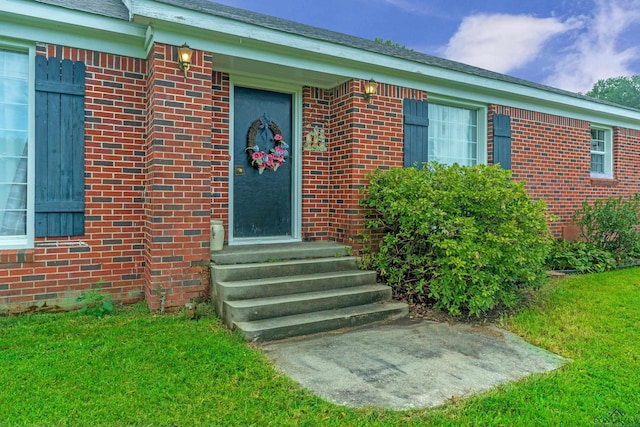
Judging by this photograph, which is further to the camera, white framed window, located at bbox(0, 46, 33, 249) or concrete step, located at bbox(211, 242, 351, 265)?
concrete step, located at bbox(211, 242, 351, 265)

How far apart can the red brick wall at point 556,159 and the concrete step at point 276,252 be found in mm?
3871

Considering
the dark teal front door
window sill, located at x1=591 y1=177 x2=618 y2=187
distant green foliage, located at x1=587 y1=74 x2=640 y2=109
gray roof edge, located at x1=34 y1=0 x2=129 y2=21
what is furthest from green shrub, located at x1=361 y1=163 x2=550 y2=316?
distant green foliage, located at x1=587 y1=74 x2=640 y2=109

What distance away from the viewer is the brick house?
3980 mm

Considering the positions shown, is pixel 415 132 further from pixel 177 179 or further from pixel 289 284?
pixel 177 179

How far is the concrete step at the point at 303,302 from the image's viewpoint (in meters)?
3.67

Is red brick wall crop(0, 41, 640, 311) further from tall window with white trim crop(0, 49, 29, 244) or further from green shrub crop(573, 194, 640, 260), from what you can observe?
green shrub crop(573, 194, 640, 260)

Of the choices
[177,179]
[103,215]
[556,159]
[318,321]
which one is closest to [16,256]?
[103,215]

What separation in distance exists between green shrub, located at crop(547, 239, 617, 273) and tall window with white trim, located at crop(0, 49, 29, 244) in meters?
7.40

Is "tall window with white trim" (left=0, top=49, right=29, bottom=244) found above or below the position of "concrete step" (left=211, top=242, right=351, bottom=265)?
above

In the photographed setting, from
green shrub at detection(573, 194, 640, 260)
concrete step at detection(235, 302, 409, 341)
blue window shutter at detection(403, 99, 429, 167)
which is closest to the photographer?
concrete step at detection(235, 302, 409, 341)

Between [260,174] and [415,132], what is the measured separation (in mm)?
2330

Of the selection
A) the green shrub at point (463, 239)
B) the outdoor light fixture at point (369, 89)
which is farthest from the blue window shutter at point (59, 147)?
the green shrub at point (463, 239)

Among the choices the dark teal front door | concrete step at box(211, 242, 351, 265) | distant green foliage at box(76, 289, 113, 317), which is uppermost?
the dark teal front door

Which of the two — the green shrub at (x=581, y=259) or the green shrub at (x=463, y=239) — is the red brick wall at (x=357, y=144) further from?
the green shrub at (x=581, y=259)
